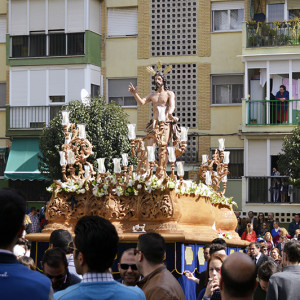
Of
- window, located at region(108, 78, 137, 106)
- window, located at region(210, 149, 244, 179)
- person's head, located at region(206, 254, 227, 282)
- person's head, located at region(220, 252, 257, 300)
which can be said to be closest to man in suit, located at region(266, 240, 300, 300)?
person's head, located at region(206, 254, 227, 282)

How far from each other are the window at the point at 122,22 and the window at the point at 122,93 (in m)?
1.87

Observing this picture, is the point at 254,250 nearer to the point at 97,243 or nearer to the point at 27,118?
the point at 97,243

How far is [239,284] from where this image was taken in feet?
18.2

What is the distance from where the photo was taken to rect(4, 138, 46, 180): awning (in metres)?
35.1

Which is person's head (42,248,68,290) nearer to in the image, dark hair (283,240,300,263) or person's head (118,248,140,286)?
person's head (118,248,140,286)

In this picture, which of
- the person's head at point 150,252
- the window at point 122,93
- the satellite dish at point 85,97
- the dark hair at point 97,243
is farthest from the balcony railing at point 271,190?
the dark hair at point 97,243

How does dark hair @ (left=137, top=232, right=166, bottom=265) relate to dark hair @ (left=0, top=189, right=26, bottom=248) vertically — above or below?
below

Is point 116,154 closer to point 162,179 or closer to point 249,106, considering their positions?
point 249,106

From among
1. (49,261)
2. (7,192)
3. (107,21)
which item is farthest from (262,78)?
(7,192)

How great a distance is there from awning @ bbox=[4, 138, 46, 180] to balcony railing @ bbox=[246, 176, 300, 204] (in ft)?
25.6

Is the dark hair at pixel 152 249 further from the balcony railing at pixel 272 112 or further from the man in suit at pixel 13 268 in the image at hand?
the balcony railing at pixel 272 112

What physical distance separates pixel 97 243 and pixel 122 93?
104ft

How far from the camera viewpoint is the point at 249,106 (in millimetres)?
34469

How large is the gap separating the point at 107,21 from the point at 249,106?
6.94 metres
